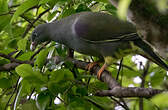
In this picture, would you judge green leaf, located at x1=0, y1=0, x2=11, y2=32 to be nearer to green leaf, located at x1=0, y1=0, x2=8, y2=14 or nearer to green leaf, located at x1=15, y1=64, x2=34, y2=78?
green leaf, located at x1=0, y1=0, x2=8, y2=14

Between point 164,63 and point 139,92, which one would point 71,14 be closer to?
point 164,63

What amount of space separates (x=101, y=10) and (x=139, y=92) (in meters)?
1.32

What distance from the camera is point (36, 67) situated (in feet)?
6.15

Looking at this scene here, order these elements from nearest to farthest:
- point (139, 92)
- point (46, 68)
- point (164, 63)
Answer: point (139, 92) → point (46, 68) → point (164, 63)

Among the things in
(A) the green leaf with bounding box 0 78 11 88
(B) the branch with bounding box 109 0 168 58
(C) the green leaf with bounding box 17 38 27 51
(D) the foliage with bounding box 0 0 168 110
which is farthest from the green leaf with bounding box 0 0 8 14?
(B) the branch with bounding box 109 0 168 58

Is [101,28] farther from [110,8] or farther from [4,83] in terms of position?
[4,83]

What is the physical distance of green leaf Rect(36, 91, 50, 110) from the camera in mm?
1653

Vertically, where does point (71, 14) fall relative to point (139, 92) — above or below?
above

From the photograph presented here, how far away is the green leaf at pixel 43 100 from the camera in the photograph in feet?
5.42

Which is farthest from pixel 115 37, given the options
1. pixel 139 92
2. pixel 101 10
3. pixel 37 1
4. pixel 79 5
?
pixel 139 92

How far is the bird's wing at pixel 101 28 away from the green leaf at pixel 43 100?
86cm

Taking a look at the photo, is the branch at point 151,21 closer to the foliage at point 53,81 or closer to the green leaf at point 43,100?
the foliage at point 53,81

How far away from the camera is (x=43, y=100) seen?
169cm

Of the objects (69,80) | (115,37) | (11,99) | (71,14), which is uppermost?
(71,14)
